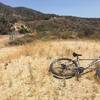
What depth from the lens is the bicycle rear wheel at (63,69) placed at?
10.1 metres

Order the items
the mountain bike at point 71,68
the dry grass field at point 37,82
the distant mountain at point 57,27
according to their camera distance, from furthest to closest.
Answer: the distant mountain at point 57,27, the mountain bike at point 71,68, the dry grass field at point 37,82

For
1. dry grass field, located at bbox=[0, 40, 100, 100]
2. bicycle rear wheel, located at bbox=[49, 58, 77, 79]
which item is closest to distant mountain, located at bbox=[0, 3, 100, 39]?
dry grass field, located at bbox=[0, 40, 100, 100]

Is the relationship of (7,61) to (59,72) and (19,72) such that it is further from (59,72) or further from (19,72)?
(59,72)

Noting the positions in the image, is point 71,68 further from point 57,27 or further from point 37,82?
point 57,27

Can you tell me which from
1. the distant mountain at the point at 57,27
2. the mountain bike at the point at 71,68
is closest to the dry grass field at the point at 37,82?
the mountain bike at the point at 71,68

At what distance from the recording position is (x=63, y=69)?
10.3 meters

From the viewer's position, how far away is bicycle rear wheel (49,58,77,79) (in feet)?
33.2

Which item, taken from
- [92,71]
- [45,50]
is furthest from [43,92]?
[45,50]

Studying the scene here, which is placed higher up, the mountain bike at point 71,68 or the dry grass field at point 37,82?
the mountain bike at point 71,68

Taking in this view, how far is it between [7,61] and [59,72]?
259cm

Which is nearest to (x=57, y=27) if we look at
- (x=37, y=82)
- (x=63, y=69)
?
(x=63, y=69)

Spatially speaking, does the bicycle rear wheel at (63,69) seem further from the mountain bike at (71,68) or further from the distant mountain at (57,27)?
the distant mountain at (57,27)

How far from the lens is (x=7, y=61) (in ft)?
39.2

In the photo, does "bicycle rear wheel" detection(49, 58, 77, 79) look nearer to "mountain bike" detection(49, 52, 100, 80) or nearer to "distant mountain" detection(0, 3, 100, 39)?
"mountain bike" detection(49, 52, 100, 80)
